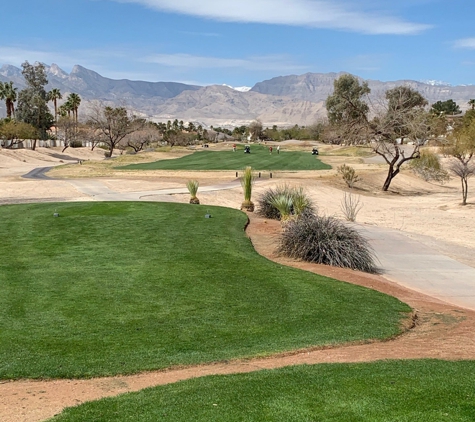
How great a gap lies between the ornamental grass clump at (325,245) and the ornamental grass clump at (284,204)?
A: 3450mm

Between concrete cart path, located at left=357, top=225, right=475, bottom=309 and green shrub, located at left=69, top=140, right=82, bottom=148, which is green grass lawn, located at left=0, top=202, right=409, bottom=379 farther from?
green shrub, located at left=69, top=140, right=82, bottom=148

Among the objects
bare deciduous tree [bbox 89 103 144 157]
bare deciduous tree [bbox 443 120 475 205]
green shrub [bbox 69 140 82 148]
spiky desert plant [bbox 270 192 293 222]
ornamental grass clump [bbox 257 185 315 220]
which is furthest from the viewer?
green shrub [bbox 69 140 82 148]

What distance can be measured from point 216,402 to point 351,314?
19.7ft

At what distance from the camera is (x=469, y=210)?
36625 mm

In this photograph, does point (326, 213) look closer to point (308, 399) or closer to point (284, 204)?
point (284, 204)

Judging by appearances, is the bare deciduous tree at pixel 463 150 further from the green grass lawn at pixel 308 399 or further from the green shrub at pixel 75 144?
the green shrub at pixel 75 144

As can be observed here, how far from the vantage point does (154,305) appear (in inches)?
472

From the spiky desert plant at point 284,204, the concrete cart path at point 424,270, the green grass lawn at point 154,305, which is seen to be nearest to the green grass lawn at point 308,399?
the green grass lawn at point 154,305

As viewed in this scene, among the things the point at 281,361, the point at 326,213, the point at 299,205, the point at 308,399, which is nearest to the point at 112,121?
the point at 326,213

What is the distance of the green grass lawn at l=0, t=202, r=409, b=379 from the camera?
9.41 m

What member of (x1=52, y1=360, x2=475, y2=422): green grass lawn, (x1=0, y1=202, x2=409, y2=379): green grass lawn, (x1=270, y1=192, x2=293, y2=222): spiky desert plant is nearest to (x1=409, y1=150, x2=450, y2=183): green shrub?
(x1=270, y1=192, x2=293, y2=222): spiky desert plant

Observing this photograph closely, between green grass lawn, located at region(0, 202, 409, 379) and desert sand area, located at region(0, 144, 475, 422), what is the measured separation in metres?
0.48

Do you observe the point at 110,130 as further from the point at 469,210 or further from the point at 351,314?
the point at 351,314

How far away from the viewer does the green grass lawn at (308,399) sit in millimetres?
6148
